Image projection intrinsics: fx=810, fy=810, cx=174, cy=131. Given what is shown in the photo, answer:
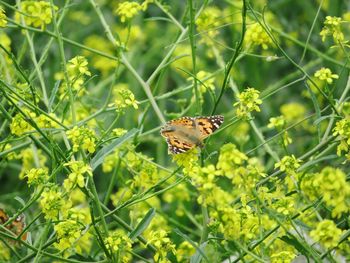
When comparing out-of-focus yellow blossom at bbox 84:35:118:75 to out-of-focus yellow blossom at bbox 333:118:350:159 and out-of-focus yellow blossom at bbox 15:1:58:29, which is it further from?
out-of-focus yellow blossom at bbox 333:118:350:159

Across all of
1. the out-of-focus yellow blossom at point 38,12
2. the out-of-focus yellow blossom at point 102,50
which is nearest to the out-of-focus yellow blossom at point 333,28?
the out-of-focus yellow blossom at point 38,12

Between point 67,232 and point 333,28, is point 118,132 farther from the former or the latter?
point 333,28

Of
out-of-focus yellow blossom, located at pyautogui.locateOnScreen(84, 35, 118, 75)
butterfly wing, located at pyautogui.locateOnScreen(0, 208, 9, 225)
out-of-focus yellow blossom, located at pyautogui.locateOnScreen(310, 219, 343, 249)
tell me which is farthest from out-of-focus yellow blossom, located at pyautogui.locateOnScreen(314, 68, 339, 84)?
out-of-focus yellow blossom, located at pyautogui.locateOnScreen(84, 35, 118, 75)

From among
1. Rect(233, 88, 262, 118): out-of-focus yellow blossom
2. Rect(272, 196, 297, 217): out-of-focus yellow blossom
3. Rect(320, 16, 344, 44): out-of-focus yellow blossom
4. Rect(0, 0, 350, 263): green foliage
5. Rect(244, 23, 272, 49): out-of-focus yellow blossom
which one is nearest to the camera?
Rect(0, 0, 350, 263): green foliage

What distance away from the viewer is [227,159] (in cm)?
179

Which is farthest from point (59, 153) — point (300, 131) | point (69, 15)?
point (69, 15)

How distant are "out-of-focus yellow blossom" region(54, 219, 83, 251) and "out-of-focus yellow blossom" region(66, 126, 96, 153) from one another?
0.63 ft

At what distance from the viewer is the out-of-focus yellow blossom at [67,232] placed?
2061 mm

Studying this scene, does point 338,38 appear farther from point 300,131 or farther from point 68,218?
point 300,131

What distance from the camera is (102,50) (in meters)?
5.09

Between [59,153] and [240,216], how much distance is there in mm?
498

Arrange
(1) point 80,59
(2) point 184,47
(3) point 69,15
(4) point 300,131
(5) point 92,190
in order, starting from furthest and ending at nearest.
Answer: (3) point 69,15, (2) point 184,47, (4) point 300,131, (1) point 80,59, (5) point 92,190

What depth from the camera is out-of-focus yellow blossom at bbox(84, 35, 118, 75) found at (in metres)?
4.86

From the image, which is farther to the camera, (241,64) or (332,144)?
(241,64)
